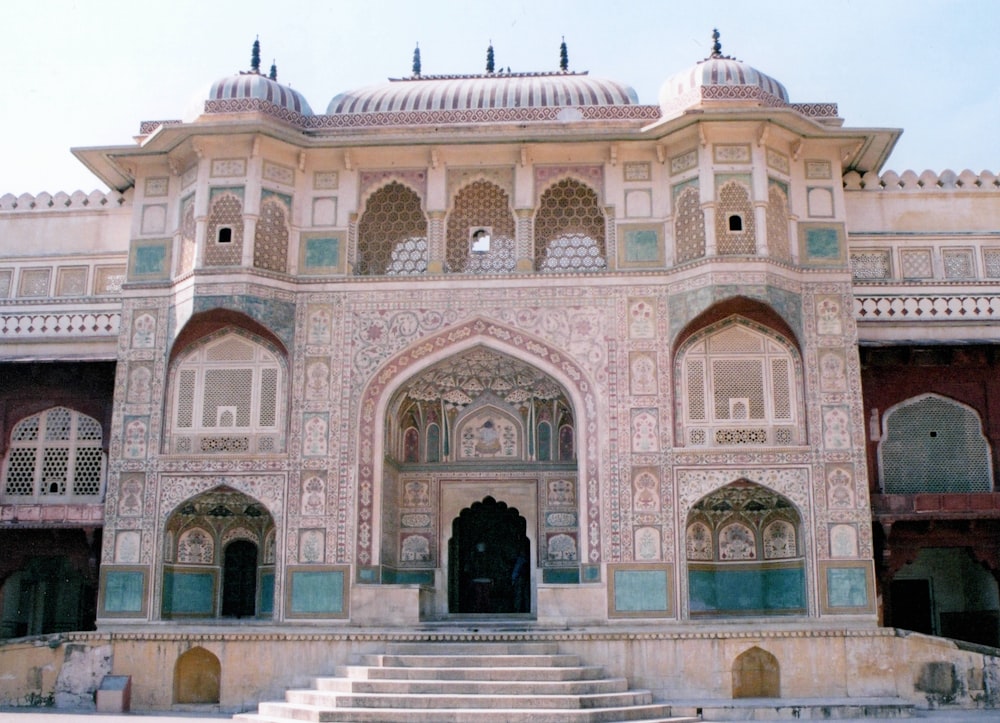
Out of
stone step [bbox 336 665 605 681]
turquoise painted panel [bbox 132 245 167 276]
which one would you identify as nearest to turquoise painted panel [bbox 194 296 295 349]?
turquoise painted panel [bbox 132 245 167 276]

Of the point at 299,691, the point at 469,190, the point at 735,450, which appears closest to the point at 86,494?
the point at 299,691

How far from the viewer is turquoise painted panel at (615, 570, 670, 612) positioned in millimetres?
13430

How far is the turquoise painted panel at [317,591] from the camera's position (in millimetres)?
13680

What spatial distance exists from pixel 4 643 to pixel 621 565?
6.90m

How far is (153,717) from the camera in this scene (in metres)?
12.0

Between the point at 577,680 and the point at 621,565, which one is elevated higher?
the point at 621,565

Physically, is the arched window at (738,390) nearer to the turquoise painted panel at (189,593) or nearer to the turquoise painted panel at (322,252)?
the turquoise painted panel at (322,252)

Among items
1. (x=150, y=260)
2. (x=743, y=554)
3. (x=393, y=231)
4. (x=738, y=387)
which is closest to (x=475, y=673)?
(x=743, y=554)

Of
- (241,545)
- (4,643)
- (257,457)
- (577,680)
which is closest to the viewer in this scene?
(577,680)

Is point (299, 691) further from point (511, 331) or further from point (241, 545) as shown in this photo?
point (511, 331)

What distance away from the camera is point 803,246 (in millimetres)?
14484

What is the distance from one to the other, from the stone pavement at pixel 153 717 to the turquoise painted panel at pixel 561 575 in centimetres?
381

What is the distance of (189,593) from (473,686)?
4.69 meters

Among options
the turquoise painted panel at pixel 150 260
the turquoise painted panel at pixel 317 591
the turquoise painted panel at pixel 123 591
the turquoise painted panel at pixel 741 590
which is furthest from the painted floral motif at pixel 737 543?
the turquoise painted panel at pixel 150 260
